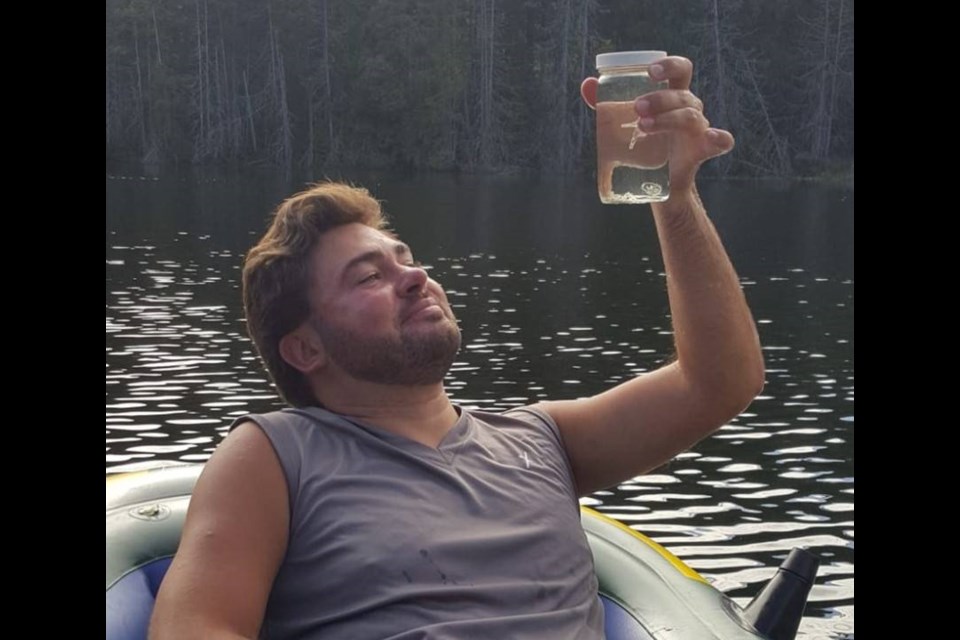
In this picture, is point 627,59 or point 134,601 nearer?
point 627,59

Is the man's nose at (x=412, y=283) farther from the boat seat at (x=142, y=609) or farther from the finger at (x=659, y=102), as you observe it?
the boat seat at (x=142, y=609)

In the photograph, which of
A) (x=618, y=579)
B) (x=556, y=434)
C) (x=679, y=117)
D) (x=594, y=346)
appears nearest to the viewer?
(x=679, y=117)

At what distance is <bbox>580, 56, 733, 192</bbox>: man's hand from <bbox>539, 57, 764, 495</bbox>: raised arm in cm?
3

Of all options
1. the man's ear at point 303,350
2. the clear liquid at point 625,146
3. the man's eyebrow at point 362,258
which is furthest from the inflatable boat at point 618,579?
the clear liquid at point 625,146

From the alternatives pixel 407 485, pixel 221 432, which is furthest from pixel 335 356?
pixel 221 432

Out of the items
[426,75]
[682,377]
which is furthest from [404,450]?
[426,75]

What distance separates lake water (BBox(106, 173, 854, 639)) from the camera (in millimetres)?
6918

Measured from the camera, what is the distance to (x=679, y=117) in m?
2.12

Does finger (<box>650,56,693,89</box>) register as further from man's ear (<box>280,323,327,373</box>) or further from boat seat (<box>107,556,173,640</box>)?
boat seat (<box>107,556,173,640</box>)

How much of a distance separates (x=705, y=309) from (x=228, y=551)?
889 millimetres

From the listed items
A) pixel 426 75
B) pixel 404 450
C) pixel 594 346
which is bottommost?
pixel 594 346

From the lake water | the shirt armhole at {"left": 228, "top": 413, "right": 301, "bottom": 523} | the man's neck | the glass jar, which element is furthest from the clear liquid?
the lake water

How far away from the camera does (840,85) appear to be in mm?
44469

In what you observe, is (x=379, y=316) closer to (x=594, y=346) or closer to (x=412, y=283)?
(x=412, y=283)
